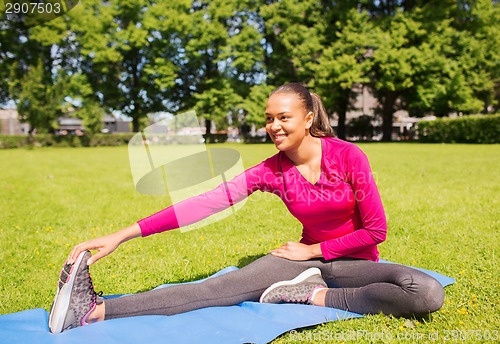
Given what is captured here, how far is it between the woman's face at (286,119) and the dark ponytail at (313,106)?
43mm

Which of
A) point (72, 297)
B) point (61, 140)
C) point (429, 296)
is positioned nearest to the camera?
point (72, 297)

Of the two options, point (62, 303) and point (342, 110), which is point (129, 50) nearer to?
point (342, 110)

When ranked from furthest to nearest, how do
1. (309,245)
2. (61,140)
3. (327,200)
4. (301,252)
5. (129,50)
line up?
1. (129,50)
2. (61,140)
3. (309,245)
4. (301,252)
5. (327,200)

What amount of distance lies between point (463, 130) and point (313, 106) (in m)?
27.6

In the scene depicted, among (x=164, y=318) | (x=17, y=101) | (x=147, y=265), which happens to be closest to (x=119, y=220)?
(x=147, y=265)

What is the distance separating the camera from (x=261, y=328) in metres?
2.73

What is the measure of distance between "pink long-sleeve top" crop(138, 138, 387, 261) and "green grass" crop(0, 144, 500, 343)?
550mm

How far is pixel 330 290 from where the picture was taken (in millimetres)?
3062

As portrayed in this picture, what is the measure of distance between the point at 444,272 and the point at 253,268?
2.00 m

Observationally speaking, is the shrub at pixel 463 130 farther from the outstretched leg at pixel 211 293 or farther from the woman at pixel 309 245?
the outstretched leg at pixel 211 293

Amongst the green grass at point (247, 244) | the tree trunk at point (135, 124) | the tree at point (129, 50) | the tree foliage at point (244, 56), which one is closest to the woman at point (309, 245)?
the green grass at point (247, 244)

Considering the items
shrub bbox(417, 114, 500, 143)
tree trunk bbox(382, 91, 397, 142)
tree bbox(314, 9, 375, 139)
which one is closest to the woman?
shrub bbox(417, 114, 500, 143)

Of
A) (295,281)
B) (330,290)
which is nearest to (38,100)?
(295,281)

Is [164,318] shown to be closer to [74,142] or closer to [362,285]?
[362,285]
